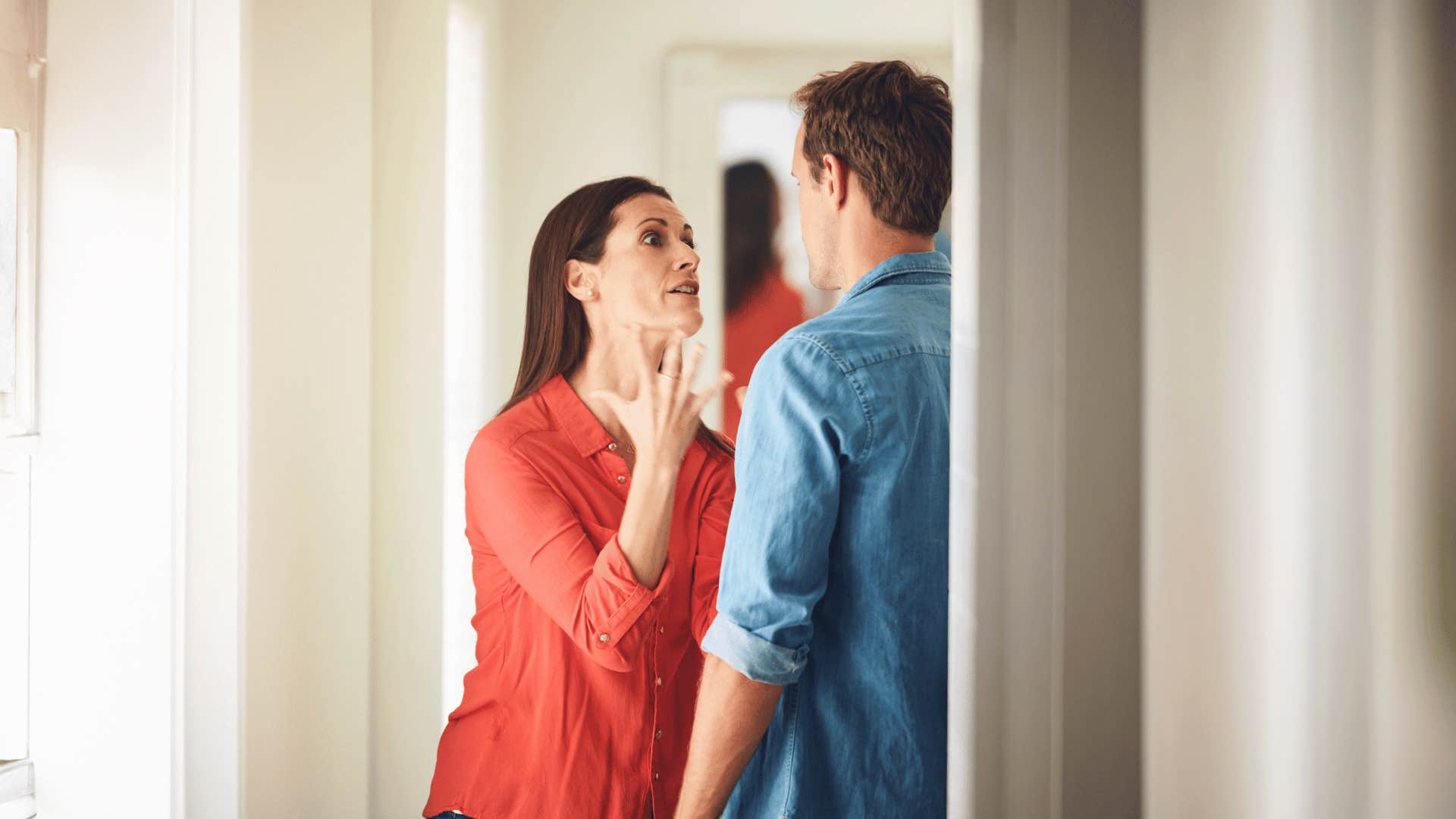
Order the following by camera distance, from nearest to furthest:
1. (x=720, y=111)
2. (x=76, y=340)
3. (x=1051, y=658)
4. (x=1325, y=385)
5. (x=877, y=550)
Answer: (x=1325, y=385) → (x=1051, y=658) → (x=877, y=550) → (x=76, y=340) → (x=720, y=111)

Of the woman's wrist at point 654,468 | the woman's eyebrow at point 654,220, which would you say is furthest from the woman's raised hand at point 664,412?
the woman's eyebrow at point 654,220

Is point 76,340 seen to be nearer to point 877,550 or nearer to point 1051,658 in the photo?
point 877,550

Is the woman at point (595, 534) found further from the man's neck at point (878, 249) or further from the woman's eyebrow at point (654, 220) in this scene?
the man's neck at point (878, 249)

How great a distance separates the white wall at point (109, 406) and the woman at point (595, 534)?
15.1 inches

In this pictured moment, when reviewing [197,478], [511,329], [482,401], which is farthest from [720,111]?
[197,478]

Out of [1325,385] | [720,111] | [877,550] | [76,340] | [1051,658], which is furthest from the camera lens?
[720,111]

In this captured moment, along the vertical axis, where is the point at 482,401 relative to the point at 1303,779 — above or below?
above

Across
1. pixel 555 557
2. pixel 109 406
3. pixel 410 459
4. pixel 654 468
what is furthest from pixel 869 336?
pixel 410 459

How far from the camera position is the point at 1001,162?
0.43 m

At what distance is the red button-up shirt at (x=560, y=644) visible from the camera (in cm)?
123

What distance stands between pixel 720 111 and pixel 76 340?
103 cm

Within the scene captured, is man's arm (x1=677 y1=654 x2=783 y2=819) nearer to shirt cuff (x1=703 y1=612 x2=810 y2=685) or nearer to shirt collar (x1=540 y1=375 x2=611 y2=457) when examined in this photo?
shirt cuff (x1=703 y1=612 x2=810 y2=685)

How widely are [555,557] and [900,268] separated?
1.92 ft

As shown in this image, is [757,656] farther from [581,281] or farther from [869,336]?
[581,281]
